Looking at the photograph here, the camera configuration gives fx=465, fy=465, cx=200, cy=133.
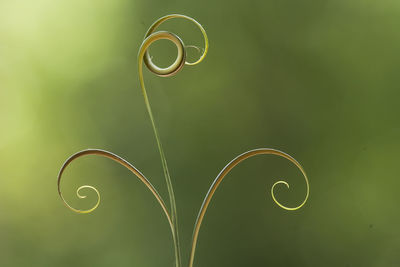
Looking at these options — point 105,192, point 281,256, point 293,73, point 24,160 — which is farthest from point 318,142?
point 24,160

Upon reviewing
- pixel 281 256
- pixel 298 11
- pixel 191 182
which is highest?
pixel 298 11

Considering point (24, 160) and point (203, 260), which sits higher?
point (24, 160)

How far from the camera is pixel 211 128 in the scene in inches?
56.4

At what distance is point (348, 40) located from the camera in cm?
139

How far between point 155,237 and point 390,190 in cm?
72

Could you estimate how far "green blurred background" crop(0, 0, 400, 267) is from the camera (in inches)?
54.8

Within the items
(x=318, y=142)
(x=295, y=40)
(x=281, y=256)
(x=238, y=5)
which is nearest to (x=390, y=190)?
(x=318, y=142)

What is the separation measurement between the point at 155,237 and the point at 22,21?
2.51 feet

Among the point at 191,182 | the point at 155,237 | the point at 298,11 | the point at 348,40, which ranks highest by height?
the point at 298,11

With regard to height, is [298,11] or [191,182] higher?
[298,11]

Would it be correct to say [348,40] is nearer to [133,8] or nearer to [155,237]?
[133,8]

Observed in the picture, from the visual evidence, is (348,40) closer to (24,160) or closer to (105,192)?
(105,192)

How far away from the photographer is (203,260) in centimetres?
144

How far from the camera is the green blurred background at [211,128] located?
1.39m
